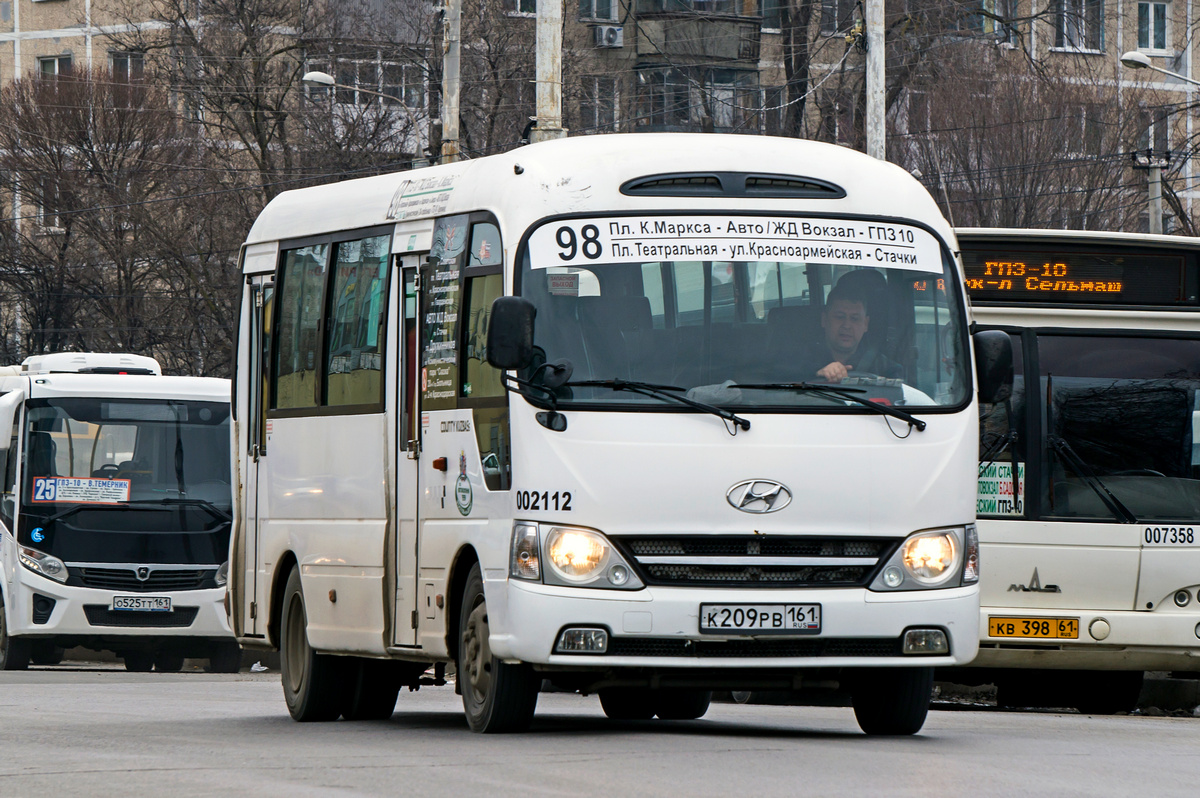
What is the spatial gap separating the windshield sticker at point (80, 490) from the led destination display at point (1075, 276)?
10.9 metres

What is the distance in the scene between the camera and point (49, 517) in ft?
73.6

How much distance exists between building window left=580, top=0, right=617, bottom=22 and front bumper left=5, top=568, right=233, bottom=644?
34.3 meters

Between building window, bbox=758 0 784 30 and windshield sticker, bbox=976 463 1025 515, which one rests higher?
building window, bbox=758 0 784 30

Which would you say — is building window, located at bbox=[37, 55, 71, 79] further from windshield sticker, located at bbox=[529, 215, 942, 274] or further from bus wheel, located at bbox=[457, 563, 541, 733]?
windshield sticker, located at bbox=[529, 215, 942, 274]

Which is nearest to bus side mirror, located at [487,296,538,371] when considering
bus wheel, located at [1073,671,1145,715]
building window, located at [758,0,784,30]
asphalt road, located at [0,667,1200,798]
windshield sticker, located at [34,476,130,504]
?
asphalt road, located at [0,667,1200,798]

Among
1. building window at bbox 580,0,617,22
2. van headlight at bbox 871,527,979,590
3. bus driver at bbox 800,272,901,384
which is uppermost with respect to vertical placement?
building window at bbox 580,0,617,22

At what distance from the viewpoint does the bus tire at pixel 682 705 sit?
1287 cm

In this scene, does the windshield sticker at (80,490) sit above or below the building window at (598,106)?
below

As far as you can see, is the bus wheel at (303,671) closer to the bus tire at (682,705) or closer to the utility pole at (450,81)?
the bus tire at (682,705)

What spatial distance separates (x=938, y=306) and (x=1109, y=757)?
214 centimetres

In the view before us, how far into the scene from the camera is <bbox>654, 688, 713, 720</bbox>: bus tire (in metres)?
12.9

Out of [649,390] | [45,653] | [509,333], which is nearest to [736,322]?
[649,390]

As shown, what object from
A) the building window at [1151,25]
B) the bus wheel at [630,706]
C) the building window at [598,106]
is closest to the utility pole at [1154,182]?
the building window at [598,106]

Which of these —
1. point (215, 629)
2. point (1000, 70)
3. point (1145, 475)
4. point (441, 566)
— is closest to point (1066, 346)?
point (1145, 475)
